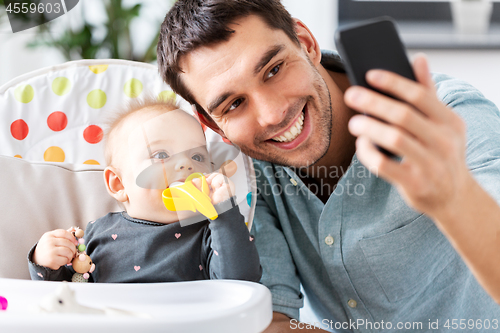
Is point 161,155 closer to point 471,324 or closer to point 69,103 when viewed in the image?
point 69,103

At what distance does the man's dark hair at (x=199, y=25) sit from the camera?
0.76 metres

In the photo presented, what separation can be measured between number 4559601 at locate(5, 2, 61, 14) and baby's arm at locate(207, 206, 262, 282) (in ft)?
3.91

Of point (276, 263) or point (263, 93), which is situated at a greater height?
point (263, 93)

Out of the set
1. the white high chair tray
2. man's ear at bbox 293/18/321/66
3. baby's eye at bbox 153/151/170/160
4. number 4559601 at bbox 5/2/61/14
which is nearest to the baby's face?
baby's eye at bbox 153/151/170/160

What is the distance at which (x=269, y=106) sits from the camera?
0.76m

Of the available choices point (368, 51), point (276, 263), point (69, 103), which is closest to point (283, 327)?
point (276, 263)

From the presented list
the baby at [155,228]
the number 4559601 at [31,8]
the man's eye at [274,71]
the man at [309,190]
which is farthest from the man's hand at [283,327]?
the number 4559601 at [31,8]

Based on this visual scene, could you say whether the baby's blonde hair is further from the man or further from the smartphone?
the smartphone

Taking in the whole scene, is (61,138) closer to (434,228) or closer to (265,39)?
(265,39)

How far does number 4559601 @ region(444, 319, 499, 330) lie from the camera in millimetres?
767

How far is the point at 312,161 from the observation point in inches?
33.4
